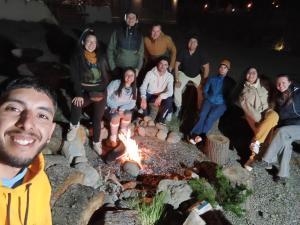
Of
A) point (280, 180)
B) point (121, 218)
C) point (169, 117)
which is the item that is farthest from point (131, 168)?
point (280, 180)

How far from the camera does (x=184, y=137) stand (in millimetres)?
7129

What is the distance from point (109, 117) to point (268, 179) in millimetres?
3117

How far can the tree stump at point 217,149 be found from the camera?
6.25 metres

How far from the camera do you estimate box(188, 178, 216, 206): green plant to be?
5.00 m

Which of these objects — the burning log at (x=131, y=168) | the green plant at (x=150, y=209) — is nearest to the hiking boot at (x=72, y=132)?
the burning log at (x=131, y=168)

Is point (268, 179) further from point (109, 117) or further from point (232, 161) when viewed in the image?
point (109, 117)

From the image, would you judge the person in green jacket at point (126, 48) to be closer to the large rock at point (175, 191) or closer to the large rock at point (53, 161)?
the large rock at point (53, 161)

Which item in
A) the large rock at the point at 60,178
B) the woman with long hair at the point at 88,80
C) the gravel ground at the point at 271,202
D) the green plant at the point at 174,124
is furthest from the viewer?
the green plant at the point at 174,124

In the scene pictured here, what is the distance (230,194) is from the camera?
5.26m

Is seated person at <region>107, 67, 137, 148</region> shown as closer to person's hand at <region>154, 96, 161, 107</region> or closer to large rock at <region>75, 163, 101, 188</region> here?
person's hand at <region>154, 96, 161, 107</region>

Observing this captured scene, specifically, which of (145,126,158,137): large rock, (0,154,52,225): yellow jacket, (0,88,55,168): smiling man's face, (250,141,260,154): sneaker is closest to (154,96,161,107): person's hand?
(145,126,158,137): large rock

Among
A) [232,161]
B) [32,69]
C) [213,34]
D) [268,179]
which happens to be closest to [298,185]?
[268,179]

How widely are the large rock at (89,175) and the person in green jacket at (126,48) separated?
2151mm

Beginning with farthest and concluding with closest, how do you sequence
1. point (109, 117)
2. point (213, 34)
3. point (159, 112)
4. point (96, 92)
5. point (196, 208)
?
point (213, 34) → point (159, 112) → point (109, 117) → point (96, 92) → point (196, 208)
